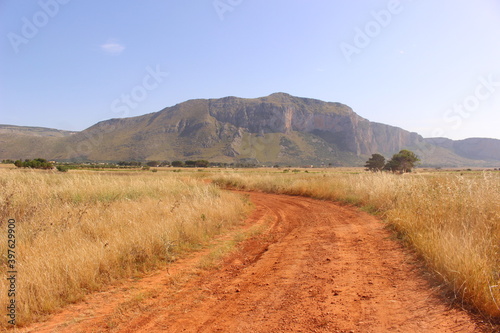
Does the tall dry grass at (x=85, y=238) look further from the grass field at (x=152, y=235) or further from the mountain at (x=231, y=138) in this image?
the mountain at (x=231, y=138)

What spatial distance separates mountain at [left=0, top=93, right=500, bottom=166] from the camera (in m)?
119

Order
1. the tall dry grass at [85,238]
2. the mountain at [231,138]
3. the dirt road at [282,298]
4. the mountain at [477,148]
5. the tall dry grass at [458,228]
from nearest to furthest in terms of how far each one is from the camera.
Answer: the dirt road at [282,298] → the tall dry grass at [458,228] → the tall dry grass at [85,238] → the mountain at [231,138] → the mountain at [477,148]

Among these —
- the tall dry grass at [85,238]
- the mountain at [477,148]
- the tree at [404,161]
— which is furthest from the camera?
the mountain at [477,148]

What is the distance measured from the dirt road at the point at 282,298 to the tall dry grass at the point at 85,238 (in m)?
0.39

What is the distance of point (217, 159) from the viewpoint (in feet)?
396

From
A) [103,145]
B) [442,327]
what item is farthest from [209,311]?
[103,145]

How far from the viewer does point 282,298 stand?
4.11m

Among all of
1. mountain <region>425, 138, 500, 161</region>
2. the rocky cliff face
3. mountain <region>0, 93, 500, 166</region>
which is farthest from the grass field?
mountain <region>425, 138, 500, 161</region>

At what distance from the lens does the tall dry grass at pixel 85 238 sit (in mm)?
4293

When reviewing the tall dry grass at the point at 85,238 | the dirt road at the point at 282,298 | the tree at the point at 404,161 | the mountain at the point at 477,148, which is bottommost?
the dirt road at the point at 282,298

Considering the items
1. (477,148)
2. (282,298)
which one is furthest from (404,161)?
(477,148)

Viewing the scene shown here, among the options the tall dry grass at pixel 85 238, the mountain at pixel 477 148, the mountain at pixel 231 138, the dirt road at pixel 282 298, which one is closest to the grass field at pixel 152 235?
the tall dry grass at pixel 85 238

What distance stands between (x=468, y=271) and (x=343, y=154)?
504ft

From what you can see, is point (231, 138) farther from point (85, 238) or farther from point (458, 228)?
point (458, 228)
